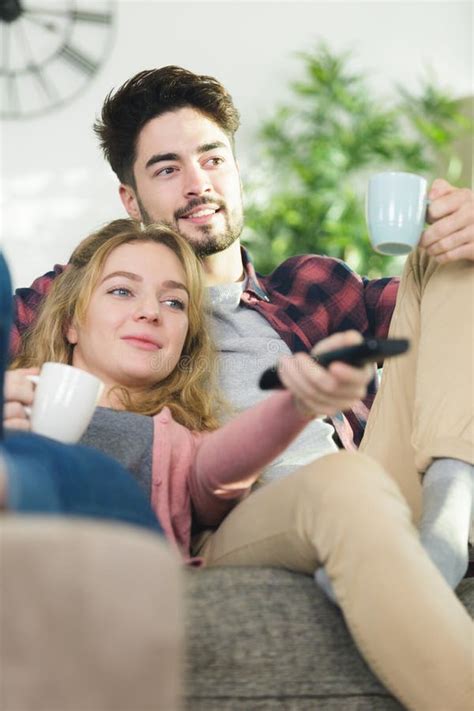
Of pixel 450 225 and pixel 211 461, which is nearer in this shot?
pixel 211 461

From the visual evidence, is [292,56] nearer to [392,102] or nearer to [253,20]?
[253,20]

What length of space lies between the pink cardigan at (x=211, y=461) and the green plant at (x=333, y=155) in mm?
2592

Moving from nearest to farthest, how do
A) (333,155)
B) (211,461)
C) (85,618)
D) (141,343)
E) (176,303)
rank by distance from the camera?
(85,618)
(211,461)
(141,343)
(176,303)
(333,155)

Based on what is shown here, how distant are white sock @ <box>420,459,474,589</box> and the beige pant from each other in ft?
0.10

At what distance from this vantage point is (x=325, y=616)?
122cm

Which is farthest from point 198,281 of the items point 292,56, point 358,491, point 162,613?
point 292,56

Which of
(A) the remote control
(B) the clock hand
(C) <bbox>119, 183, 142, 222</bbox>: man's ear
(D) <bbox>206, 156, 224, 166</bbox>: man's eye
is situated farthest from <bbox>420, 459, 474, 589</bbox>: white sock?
(B) the clock hand

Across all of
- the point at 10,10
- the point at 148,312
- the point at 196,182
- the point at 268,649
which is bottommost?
the point at 268,649

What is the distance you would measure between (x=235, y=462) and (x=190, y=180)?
1.12 m

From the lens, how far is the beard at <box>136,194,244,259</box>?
2.27m

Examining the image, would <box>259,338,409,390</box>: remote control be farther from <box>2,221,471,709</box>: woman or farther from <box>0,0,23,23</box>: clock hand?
<box>0,0,23,23</box>: clock hand

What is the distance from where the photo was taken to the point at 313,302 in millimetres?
2219

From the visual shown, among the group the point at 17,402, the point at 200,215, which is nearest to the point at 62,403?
the point at 17,402

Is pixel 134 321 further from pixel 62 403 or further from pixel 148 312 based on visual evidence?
pixel 62 403
